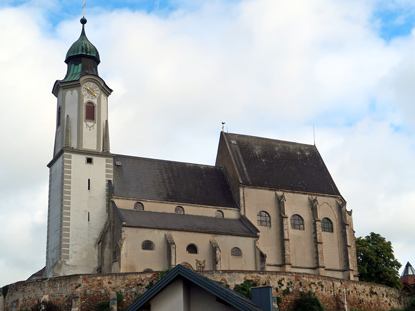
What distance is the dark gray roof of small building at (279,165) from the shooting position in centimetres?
6506

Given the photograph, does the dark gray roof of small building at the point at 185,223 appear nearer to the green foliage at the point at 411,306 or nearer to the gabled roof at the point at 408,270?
the green foliage at the point at 411,306

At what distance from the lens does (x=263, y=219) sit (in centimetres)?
6294

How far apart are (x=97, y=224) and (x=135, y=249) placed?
4460mm

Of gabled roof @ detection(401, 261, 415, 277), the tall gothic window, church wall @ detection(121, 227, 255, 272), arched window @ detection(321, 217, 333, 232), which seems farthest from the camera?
gabled roof @ detection(401, 261, 415, 277)

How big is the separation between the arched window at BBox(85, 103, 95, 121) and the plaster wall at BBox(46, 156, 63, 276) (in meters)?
4.30

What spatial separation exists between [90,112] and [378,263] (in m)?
32.0

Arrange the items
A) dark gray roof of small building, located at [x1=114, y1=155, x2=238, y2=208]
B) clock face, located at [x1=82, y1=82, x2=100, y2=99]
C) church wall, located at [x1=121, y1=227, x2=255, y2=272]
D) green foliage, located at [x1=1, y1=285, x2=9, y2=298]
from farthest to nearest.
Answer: clock face, located at [x1=82, y1=82, x2=100, y2=99] → dark gray roof of small building, located at [x1=114, y1=155, x2=238, y2=208] → church wall, located at [x1=121, y1=227, x2=255, y2=272] → green foliage, located at [x1=1, y1=285, x2=9, y2=298]

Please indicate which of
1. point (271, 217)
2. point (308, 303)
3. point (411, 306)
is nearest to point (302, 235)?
point (271, 217)

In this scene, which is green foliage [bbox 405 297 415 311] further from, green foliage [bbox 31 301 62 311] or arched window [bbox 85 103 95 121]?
arched window [bbox 85 103 95 121]

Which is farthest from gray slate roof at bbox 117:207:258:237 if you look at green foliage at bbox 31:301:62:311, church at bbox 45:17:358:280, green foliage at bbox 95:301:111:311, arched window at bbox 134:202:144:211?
green foliage at bbox 95:301:111:311

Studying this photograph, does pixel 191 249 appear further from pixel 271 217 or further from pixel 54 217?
pixel 54 217

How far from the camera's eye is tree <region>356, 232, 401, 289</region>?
68.7 metres

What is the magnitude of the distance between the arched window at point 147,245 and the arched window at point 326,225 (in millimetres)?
18189

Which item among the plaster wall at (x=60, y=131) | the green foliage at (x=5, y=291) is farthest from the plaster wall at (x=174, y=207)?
the green foliage at (x=5, y=291)
